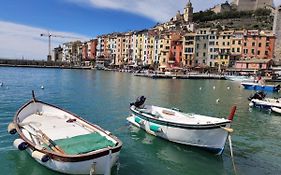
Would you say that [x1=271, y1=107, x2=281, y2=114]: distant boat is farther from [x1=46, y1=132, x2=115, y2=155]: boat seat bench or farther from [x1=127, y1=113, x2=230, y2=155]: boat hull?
[x1=46, y1=132, x2=115, y2=155]: boat seat bench

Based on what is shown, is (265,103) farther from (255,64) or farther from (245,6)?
(245,6)

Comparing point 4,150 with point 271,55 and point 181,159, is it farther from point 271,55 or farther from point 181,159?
point 271,55

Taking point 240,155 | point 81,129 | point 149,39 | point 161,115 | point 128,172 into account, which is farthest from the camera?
point 149,39

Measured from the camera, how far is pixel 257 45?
306 feet

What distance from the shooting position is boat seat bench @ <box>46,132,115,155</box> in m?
10.7

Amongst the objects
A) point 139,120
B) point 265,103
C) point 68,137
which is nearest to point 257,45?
point 265,103

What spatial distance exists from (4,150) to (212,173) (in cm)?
1000

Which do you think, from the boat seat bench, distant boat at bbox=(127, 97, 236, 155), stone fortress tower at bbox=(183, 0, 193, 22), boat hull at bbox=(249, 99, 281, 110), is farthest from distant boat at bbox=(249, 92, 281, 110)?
stone fortress tower at bbox=(183, 0, 193, 22)

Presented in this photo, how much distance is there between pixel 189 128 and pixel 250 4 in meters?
170

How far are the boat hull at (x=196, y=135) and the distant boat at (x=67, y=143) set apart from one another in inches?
176

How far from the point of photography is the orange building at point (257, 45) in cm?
9275

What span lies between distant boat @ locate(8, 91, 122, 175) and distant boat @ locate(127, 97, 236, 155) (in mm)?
4358

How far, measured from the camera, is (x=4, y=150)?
14.3 metres

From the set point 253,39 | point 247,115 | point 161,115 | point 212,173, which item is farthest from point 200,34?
point 212,173
